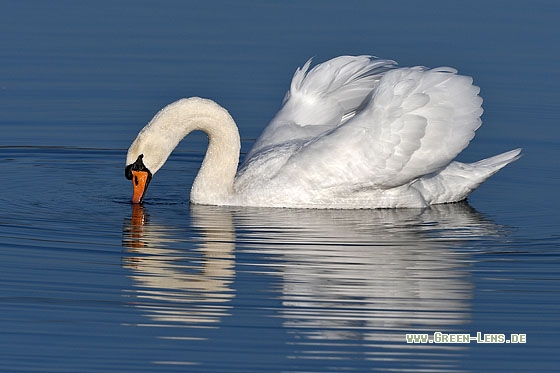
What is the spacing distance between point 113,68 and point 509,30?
6217mm

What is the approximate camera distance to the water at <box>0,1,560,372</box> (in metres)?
10.6

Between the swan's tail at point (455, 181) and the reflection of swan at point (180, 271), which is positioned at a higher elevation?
the reflection of swan at point (180, 271)

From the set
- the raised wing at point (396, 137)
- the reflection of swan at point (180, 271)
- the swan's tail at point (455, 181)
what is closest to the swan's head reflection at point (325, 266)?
the reflection of swan at point (180, 271)

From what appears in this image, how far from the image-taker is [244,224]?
1464 centimetres

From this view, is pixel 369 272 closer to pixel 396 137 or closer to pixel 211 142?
pixel 396 137

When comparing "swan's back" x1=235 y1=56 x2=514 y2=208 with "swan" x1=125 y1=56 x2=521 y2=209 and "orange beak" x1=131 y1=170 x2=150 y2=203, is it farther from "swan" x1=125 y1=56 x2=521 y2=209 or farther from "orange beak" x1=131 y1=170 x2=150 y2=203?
"orange beak" x1=131 y1=170 x2=150 y2=203

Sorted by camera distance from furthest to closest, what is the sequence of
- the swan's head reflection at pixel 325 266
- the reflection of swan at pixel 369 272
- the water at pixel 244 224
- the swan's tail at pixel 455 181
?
the swan's tail at pixel 455 181 < the swan's head reflection at pixel 325 266 < the reflection of swan at pixel 369 272 < the water at pixel 244 224

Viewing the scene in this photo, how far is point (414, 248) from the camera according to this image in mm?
13703

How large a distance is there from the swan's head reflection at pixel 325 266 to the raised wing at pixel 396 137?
417 mm

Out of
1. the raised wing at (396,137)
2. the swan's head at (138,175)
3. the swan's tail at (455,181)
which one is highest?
the raised wing at (396,137)

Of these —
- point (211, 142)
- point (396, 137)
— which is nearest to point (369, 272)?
point (396, 137)

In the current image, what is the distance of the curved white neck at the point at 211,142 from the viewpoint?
50.7 ft

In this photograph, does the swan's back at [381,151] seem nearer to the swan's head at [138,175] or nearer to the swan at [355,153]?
the swan at [355,153]

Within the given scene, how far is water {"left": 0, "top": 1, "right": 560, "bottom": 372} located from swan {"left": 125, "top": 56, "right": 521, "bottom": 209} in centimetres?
29
